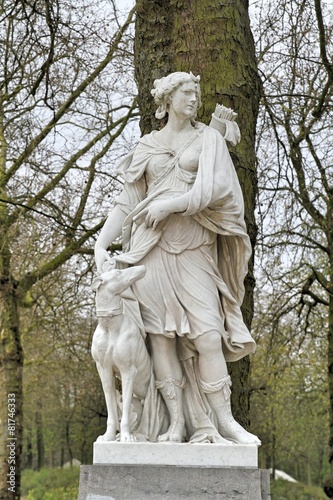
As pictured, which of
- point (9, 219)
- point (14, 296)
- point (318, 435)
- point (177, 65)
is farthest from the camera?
point (318, 435)

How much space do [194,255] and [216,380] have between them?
792 mm

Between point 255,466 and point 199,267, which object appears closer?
Result: point 255,466

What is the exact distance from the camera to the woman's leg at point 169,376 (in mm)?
5426

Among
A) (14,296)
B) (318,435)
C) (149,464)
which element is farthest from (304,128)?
(318,435)

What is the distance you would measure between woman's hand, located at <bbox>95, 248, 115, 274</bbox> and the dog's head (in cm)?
16

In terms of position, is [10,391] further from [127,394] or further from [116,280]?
[116,280]

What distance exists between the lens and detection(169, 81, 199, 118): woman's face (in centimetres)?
571

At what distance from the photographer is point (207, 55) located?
8.24m

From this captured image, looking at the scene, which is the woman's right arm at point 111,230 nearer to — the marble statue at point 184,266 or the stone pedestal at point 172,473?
the marble statue at point 184,266

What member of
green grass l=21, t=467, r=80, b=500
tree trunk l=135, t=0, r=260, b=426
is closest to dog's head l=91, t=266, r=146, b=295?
tree trunk l=135, t=0, r=260, b=426

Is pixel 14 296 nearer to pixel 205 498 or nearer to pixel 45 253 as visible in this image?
pixel 45 253

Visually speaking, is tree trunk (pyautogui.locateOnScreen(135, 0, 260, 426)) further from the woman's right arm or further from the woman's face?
the woman's right arm

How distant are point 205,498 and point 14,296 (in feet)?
29.1

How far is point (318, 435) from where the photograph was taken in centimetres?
2912
